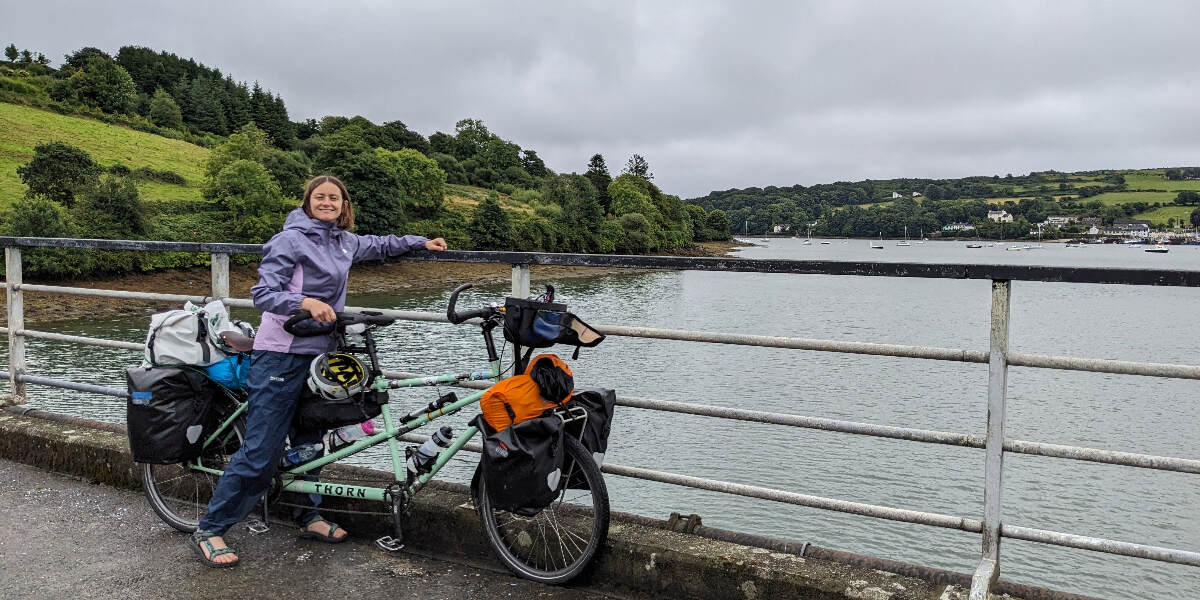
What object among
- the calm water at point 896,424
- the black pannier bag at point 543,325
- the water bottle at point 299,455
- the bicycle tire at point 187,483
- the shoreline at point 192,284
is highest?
the black pannier bag at point 543,325

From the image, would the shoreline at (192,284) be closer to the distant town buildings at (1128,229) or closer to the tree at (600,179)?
the tree at (600,179)

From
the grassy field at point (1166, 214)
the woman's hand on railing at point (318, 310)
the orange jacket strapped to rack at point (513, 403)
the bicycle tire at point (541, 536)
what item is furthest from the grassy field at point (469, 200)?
the grassy field at point (1166, 214)

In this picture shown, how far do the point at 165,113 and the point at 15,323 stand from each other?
337 ft

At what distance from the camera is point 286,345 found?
11.8ft

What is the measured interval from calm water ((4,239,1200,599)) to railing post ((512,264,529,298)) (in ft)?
28.5

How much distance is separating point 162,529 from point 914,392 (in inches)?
827

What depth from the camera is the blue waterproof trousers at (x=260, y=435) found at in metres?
3.61

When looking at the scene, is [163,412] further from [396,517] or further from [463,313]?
[463,313]

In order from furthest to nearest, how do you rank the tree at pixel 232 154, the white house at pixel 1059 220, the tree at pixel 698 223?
the white house at pixel 1059 220
the tree at pixel 698 223
the tree at pixel 232 154

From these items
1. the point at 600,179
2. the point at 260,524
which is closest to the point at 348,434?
the point at 260,524

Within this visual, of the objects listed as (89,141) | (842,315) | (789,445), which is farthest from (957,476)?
(89,141)

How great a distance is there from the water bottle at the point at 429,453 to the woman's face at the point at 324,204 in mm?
1037

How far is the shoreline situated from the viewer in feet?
114

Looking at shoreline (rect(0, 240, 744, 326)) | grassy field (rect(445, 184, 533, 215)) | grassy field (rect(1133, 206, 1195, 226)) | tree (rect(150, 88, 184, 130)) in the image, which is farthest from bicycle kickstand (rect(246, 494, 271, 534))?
grassy field (rect(1133, 206, 1195, 226))
